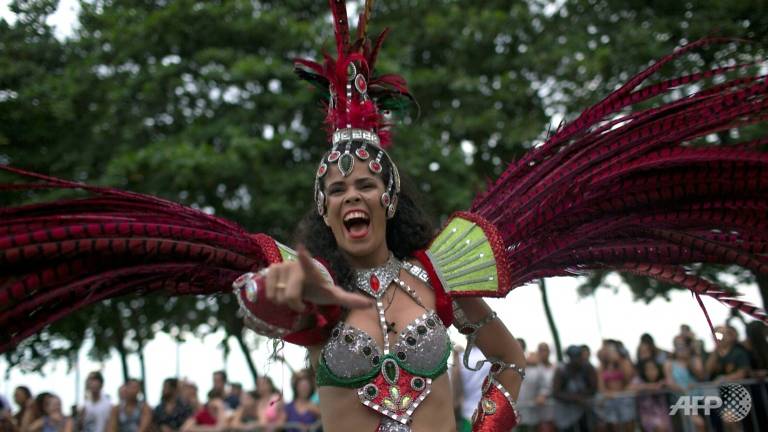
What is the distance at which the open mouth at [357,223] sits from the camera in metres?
3.03

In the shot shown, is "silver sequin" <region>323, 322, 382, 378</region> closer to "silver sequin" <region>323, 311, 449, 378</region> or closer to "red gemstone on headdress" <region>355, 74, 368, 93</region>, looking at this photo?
"silver sequin" <region>323, 311, 449, 378</region>

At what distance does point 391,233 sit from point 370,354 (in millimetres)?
655

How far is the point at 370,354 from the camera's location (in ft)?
9.39

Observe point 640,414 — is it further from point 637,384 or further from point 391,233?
point 391,233

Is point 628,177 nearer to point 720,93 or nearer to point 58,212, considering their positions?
point 720,93

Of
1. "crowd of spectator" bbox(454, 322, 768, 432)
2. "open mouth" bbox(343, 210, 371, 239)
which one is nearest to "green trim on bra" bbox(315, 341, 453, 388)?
"open mouth" bbox(343, 210, 371, 239)

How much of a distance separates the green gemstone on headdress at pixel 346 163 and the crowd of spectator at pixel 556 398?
3.74 metres

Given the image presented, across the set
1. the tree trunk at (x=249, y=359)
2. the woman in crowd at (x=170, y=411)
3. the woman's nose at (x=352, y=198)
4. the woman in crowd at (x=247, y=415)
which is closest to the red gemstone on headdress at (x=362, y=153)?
the woman's nose at (x=352, y=198)

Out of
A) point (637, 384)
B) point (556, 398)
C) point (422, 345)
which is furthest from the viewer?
point (556, 398)

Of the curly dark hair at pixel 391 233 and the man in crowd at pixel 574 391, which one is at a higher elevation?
the curly dark hair at pixel 391 233

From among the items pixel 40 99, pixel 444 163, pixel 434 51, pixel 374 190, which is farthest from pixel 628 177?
pixel 434 51

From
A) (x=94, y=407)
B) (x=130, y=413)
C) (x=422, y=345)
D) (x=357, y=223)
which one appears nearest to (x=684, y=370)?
(x=422, y=345)

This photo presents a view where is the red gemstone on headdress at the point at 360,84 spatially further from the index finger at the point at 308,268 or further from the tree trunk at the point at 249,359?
the tree trunk at the point at 249,359

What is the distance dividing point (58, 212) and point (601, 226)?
206 cm
